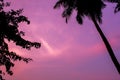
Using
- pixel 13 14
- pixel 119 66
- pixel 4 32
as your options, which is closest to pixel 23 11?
pixel 13 14

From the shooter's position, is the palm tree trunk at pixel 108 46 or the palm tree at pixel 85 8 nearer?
the palm tree trunk at pixel 108 46

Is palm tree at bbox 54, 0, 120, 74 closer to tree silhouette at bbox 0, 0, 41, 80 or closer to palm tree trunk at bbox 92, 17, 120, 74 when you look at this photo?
palm tree trunk at bbox 92, 17, 120, 74

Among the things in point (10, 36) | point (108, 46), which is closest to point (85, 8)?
point (108, 46)

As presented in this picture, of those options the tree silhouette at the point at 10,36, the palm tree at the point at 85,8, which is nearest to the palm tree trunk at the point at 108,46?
the palm tree at the point at 85,8

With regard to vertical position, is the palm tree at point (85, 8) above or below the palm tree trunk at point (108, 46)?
above

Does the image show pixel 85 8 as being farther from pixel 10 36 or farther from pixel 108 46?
pixel 10 36

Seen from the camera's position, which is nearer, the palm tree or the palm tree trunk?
the palm tree trunk

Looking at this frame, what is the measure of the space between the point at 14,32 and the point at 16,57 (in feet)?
6.73

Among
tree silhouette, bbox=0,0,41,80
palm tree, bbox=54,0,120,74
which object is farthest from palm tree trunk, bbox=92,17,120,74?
tree silhouette, bbox=0,0,41,80

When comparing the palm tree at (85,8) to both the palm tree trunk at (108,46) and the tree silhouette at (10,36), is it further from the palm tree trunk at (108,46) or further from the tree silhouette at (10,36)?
the tree silhouette at (10,36)

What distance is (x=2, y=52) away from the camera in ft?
89.2

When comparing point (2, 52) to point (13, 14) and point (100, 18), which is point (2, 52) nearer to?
point (13, 14)

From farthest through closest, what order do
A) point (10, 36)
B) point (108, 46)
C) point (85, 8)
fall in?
1. point (85, 8)
2. point (108, 46)
3. point (10, 36)

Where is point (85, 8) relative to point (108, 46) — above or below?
above
